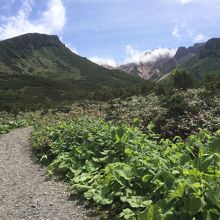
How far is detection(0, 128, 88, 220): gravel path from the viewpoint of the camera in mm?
8988

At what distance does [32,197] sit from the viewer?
1028cm

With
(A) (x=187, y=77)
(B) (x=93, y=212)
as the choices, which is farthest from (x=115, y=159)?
(A) (x=187, y=77)

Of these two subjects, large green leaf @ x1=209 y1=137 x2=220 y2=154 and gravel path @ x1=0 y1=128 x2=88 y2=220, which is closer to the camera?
large green leaf @ x1=209 y1=137 x2=220 y2=154

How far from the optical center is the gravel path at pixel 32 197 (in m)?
8.99

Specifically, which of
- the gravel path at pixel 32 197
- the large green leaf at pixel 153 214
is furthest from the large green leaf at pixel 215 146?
the gravel path at pixel 32 197

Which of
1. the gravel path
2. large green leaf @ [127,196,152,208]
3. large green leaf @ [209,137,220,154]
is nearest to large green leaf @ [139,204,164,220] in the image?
large green leaf @ [127,196,152,208]

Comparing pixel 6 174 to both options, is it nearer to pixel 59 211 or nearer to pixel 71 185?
pixel 71 185

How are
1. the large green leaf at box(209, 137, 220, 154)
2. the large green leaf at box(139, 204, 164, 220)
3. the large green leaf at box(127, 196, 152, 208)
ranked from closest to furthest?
the large green leaf at box(139, 204, 164, 220) → the large green leaf at box(209, 137, 220, 154) → the large green leaf at box(127, 196, 152, 208)

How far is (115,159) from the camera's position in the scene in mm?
10430

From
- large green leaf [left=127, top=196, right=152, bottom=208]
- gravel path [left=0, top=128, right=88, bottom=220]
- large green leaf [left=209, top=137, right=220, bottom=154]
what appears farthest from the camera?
gravel path [left=0, top=128, right=88, bottom=220]

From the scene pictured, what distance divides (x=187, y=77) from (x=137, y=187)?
178 feet

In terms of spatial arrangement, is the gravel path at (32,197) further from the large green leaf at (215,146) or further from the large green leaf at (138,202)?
the large green leaf at (215,146)

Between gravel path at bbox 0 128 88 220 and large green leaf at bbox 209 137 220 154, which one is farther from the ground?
large green leaf at bbox 209 137 220 154

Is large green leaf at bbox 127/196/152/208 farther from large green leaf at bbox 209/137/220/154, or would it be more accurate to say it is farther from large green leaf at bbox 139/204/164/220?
large green leaf at bbox 209/137/220/154
